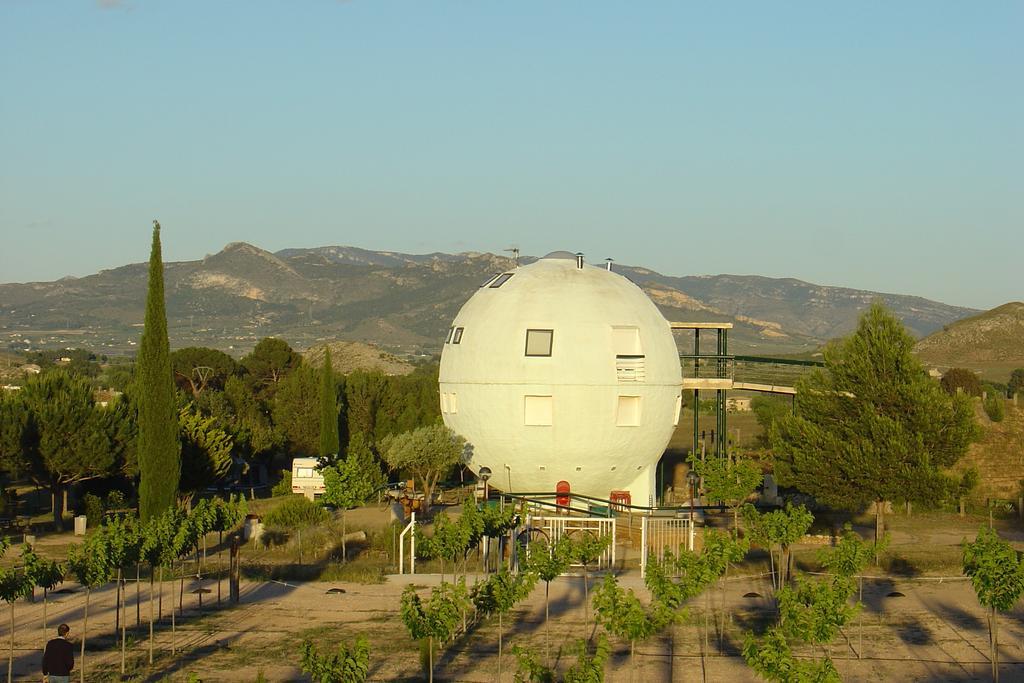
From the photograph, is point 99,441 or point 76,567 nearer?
point 76,567

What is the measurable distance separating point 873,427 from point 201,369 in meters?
62.9

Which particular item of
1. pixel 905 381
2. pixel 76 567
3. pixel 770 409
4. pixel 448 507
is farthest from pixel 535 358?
pixel 770 409

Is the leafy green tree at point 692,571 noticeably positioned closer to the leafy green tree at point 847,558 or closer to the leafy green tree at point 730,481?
the leafy green tree at point 847,558

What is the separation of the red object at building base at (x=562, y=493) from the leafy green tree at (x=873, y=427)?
21.7 feet

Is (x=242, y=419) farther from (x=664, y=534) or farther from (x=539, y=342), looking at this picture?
(x=664, y=534)

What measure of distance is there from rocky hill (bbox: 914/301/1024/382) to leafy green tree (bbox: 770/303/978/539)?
11881cm

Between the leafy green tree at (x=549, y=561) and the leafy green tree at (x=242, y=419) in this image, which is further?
the leafy green tree at (x=242, y=419)

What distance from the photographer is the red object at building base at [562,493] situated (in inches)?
1436

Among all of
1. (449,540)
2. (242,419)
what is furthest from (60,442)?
(449,540)

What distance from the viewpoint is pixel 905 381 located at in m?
36.0

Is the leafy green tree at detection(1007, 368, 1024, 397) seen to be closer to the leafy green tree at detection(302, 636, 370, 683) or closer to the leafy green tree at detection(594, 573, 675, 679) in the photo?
the leafy green tree at detection(594, 573, 675, 679)

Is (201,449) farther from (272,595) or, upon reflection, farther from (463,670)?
(463,670)

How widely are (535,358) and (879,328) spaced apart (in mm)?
10601

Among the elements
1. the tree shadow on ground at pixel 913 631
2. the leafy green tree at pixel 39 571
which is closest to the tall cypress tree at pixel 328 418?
the leafy green tree at pixel 39 571
